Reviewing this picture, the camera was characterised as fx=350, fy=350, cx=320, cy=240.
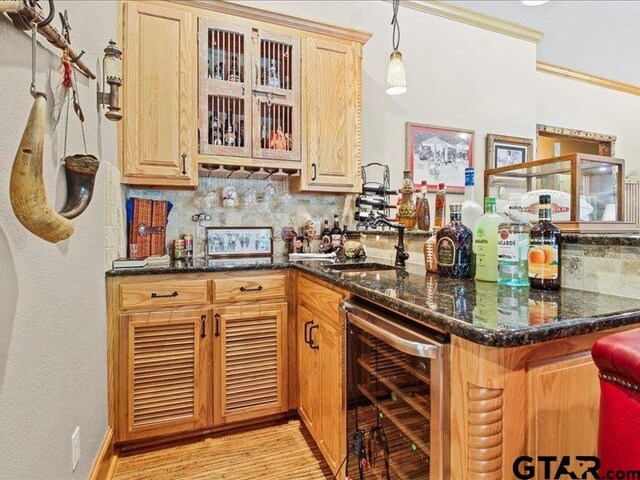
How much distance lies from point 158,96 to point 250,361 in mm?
1637

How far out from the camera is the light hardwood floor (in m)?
1.65

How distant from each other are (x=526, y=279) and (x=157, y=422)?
1864 millimetres

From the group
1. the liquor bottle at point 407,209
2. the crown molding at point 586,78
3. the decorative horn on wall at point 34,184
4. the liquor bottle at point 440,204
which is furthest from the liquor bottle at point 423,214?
the crown molding at point 586,78

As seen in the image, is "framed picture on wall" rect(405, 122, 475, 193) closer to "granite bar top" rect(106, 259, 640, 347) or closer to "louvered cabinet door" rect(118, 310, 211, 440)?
"granite bar top" rect(106, 259, 640, 347)

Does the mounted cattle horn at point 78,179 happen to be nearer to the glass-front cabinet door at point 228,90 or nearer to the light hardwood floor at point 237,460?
the glass-front cabinet door at point 228,90

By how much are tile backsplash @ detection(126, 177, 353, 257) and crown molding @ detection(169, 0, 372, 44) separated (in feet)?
3.40

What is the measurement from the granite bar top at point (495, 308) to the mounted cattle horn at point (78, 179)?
0.95m

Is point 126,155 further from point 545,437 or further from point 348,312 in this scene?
point 545,437

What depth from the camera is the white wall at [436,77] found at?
2879mm

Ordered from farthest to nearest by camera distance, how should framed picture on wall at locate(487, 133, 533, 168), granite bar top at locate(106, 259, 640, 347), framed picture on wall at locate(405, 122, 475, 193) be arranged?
framed picture on wall at locate(487, 133, 533, 168), framed picture on wall at locate(405, 122, 475, 193), granite bar top at locate(106, 259, 640, 347)

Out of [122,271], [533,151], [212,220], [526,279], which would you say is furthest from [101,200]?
[533,151]

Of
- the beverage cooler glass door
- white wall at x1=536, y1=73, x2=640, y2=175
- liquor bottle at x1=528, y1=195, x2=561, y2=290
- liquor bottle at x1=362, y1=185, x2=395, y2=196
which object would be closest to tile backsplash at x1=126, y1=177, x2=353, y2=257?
liquor bottle at x1=362, y1=185, x2=395, y2=196

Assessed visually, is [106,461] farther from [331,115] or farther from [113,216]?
[331,115]

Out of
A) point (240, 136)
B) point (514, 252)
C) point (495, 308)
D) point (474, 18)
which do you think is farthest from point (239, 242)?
point (474, 18)
